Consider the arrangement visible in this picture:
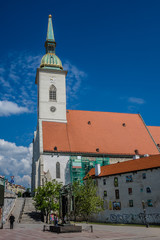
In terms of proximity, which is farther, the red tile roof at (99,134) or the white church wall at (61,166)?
the red tile roof at (99,134)

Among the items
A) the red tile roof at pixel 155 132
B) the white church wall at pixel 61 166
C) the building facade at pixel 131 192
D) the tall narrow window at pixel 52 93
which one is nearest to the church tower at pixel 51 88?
the tall narrow window at pixel 52 93

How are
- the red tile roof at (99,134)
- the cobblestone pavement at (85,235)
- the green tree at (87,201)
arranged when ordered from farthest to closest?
the red tile roof at (99,134) → the green tree at (87,201) → the cobblestone pavement at (85,235)

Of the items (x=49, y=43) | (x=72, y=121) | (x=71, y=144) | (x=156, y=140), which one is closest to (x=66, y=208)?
(x=71, y=144)

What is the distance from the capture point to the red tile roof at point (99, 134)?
43.2 metres

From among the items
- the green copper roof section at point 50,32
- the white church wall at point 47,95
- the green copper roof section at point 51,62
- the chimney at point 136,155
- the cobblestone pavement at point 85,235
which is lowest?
the cobblestone pavement at point 85,235

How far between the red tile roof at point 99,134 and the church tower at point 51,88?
1890 mm

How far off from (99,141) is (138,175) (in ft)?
46.2

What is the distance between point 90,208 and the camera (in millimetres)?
32656

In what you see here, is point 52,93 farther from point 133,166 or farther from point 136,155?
point 133,166

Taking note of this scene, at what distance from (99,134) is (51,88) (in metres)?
13.1

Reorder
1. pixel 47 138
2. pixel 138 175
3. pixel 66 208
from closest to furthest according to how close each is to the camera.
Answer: pixel 66 208
pixel 138 175
pixel 47 138

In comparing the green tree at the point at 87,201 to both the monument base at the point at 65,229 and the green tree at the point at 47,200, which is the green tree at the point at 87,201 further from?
the monument base at the point at 65,229

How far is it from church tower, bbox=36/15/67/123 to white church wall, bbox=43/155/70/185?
8.48 metres

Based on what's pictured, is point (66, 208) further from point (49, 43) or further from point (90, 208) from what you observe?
point (49, 43)
